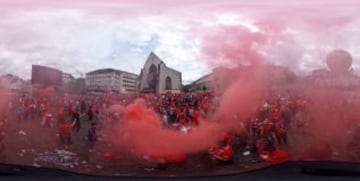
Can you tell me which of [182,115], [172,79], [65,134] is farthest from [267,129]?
[65,134]

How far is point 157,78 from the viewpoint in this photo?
430 centimetres

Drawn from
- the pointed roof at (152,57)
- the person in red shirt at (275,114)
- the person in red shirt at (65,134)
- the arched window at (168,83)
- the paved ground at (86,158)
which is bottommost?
the paved ground at (86,158)

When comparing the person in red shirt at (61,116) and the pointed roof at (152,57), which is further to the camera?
the person in red shirt at (61,116)

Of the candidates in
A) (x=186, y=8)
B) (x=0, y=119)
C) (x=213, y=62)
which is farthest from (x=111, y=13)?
(x=0, y=119)

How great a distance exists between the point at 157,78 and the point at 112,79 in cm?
32

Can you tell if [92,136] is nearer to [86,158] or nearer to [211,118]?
[86,158]

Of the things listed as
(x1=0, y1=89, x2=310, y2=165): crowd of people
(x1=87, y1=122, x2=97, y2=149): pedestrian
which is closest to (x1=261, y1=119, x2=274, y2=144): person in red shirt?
(x1=0, y1=89, x2=310, y2=165): crowd of people

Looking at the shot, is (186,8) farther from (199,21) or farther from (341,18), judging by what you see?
(341,18)

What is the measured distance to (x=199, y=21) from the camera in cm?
419

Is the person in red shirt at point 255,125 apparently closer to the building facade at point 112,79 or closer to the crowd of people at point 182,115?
the crowd of people at point 182,115

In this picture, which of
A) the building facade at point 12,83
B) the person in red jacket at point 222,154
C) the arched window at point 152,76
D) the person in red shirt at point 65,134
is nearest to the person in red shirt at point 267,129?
the person in red jacket at point 222,154

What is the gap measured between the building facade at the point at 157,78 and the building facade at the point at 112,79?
61 mm

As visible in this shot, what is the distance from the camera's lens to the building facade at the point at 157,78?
423cm

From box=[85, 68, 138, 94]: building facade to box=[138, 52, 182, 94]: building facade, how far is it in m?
0.06
